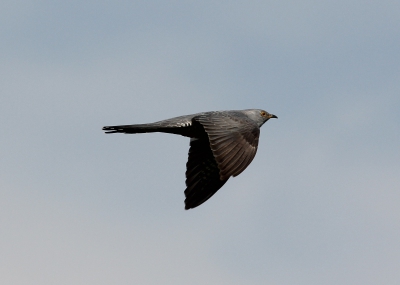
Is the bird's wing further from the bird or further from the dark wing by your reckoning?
the dark wing

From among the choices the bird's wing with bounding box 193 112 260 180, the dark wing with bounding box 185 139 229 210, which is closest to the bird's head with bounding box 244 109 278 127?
the dark wing with bounding box 185 139 229 210

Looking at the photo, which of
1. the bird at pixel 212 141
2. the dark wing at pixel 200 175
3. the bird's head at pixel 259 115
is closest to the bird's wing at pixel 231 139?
the bird at pixel 212 141

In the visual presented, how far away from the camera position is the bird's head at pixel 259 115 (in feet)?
57.0

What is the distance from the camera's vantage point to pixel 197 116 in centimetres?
1545

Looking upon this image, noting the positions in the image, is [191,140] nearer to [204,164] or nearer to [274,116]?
[204,164]

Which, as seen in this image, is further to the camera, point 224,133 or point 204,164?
point 204,164

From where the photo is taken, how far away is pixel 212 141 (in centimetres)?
1406

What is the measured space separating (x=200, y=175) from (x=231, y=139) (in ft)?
8.32

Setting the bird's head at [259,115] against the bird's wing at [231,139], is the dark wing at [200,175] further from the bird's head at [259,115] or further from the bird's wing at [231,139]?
the bird's wing at [231,139]

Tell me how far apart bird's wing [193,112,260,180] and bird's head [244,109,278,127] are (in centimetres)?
176

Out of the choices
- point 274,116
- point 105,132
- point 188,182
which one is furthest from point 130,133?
point 274,116

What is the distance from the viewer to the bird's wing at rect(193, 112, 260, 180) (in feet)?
44.3

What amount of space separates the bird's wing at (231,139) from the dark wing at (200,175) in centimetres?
153

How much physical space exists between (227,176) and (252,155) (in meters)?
0.89
